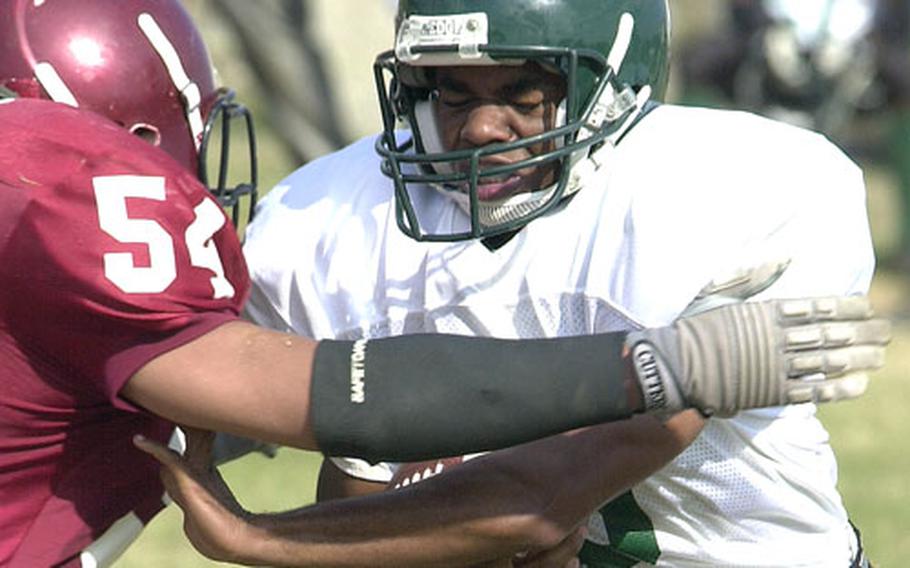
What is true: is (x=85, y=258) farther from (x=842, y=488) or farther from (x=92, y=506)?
(x=842, y=488)

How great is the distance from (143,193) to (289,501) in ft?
14.5

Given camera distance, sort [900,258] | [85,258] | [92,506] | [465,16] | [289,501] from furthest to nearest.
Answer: [900,258] < [289,501] < [465,16] < [92,506] < [85,258]

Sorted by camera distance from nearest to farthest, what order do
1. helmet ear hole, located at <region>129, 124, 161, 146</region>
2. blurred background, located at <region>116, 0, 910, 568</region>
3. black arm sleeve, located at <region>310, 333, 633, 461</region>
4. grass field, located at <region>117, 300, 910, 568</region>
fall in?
black arm sleeve, located at <region>310, 333, 633, 461</region>
helmet ear hole, located at <region>129, 124, 161, 146</region>
grass field, located at <region>117, 300, 910, 568</region>
blurred background, located at <region>116, 0, 910, 568</region>

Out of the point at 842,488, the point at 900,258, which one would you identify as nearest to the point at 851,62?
the point at 900,258

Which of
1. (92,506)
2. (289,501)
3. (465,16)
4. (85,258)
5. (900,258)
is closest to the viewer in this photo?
(85,258)

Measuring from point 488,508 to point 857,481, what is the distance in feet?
15.3

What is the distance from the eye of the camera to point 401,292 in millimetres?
3404

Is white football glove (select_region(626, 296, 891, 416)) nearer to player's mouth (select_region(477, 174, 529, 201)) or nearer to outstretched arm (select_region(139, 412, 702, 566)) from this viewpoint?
outstretched arm (select_region(139, 412, 702, 566))

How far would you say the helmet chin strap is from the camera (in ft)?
10.9

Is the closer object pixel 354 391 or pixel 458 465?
pixel 354 391

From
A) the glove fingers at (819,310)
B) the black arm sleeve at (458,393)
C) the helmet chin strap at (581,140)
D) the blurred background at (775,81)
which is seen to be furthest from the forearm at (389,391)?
the blurred background at (775,81)

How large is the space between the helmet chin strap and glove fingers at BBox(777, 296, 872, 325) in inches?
28.1

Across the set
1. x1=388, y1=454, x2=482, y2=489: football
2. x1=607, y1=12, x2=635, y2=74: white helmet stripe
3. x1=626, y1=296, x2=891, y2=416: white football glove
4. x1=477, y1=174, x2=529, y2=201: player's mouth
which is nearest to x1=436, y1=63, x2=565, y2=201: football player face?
x1=477, y1=174, x2=529, y2=201: player's mouth

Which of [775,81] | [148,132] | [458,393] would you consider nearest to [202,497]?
[458,393]
